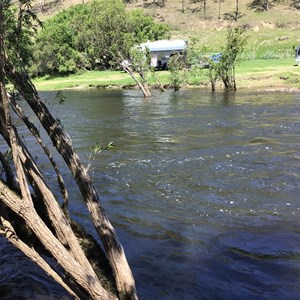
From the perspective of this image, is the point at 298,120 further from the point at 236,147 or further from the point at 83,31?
the point at 83,31

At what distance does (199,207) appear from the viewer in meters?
10.9

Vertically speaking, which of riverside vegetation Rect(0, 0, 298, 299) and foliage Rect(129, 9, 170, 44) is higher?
foliage Rect(129, 9, 170, 44)

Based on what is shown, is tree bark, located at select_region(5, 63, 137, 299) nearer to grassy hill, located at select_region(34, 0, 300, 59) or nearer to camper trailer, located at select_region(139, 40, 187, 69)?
camper trailer, located at select_region(139, 40, 187, 69)

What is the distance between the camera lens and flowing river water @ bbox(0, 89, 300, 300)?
720 centimetres

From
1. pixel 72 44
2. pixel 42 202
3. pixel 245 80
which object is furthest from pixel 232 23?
pixel 42 202

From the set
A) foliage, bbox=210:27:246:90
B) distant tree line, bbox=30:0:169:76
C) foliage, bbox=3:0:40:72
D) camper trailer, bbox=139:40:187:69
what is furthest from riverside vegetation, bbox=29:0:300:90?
foliage, bbox=3:0:40:72

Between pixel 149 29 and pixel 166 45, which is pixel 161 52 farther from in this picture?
pixel 149 29

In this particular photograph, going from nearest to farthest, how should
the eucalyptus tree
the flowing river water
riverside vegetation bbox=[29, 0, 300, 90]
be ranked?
the eucalyptus tree, the flowing river water, riverside vegetation bbox=[29, 0, 300, 90]

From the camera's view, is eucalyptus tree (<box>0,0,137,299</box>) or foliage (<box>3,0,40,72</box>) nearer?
eucalyptus tree (<box>0,0,137,299</box>)

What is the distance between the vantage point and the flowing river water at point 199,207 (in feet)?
23.6

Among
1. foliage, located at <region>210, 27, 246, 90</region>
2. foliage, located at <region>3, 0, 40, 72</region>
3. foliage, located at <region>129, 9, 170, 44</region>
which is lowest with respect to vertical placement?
foliage, located at <region>210, 27, 246, 90</region>

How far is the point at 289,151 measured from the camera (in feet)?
53.7

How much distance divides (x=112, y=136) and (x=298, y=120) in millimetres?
10092

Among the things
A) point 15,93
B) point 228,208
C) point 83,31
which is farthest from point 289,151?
point 83,31
